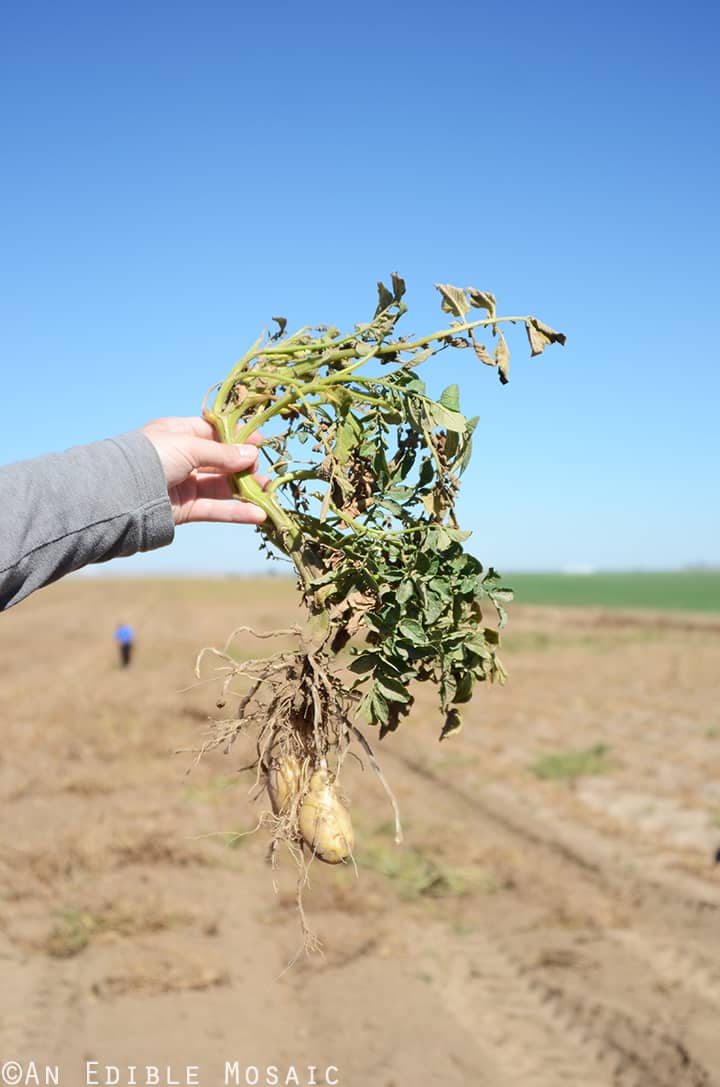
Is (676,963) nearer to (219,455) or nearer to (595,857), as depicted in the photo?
(595,857)

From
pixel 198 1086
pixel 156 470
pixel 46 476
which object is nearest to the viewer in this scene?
pixel 46 476

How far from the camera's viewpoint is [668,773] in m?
12.5

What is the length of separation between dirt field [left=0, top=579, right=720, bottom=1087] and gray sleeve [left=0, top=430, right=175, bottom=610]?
602 mm

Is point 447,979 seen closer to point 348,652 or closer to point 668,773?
point 348,652

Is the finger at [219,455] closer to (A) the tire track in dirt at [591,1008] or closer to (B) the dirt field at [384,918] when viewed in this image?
(B) the dirt field at [384,918]

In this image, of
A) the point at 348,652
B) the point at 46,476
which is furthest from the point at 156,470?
the point at 348,652

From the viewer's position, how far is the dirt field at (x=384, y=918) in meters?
5.88

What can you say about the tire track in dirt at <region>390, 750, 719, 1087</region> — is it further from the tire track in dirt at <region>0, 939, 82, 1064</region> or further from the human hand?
the human hand

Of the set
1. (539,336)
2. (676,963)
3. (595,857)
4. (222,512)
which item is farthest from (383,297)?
(595,857)

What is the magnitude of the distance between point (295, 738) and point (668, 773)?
35.8ft

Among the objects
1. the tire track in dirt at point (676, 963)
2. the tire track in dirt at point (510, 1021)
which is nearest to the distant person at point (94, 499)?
the tire track in dirt at point (510, 1021)

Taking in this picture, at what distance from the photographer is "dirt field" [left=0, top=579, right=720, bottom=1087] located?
5883mm

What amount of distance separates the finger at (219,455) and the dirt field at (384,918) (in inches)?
18.6

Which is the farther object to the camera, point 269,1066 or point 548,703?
point 548,703
